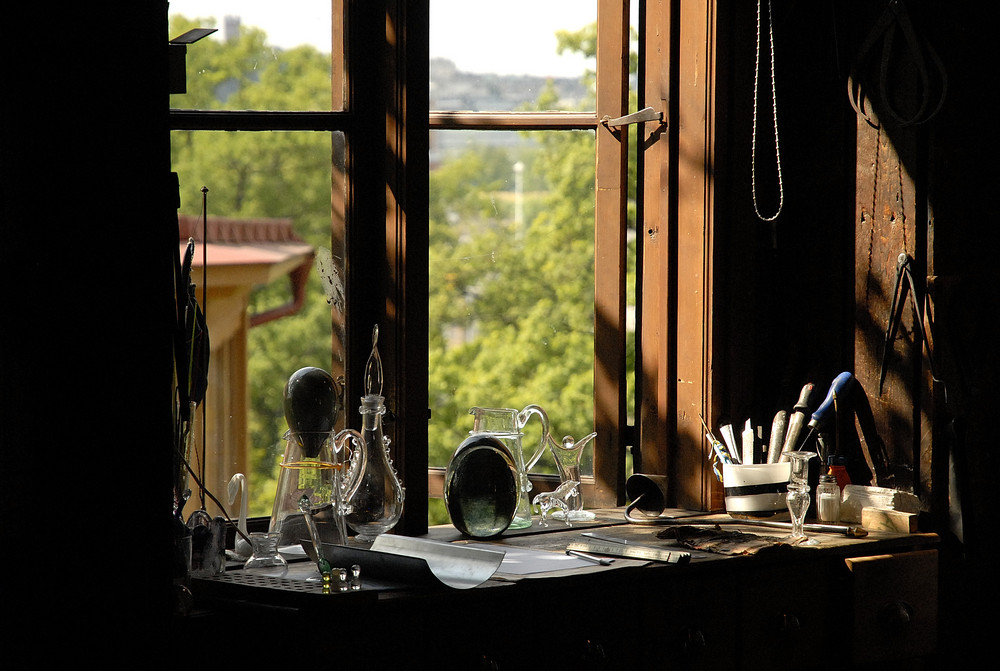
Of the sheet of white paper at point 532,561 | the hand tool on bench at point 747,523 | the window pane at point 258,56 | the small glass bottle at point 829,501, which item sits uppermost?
the window pane at point 258,56

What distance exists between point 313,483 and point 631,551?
63cm

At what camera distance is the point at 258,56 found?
7.64ft

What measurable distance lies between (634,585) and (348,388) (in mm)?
759

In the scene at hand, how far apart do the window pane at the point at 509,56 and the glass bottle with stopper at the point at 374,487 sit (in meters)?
0.97

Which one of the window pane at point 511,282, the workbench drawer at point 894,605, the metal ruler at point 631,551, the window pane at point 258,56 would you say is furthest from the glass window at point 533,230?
the workbench drawer at point 894,605

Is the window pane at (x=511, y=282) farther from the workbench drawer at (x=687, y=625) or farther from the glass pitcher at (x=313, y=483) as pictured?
the workbench drawer at (x=687, y=625)

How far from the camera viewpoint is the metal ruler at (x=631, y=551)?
210 centimetres

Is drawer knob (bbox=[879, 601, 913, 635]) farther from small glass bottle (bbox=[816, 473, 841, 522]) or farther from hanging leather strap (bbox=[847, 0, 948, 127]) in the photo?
hanging leather strap (bbox=[847, 0, 948, 127])

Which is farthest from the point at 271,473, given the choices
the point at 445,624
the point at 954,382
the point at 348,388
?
the point at 954,382

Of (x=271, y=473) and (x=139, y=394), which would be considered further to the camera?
Result: (x=271, y=473)

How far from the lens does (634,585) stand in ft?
6.81

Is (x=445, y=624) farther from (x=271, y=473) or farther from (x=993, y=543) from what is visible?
(x=993, y=543)

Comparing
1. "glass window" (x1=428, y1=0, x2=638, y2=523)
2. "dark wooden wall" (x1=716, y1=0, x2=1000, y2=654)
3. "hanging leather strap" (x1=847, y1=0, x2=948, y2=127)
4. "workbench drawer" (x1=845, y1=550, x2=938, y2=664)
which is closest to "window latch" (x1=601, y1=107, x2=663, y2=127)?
"glass window" (x1=428, y1=0, x2=638, y2=523)

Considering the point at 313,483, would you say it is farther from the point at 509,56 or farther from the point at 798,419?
the point at 509,56
